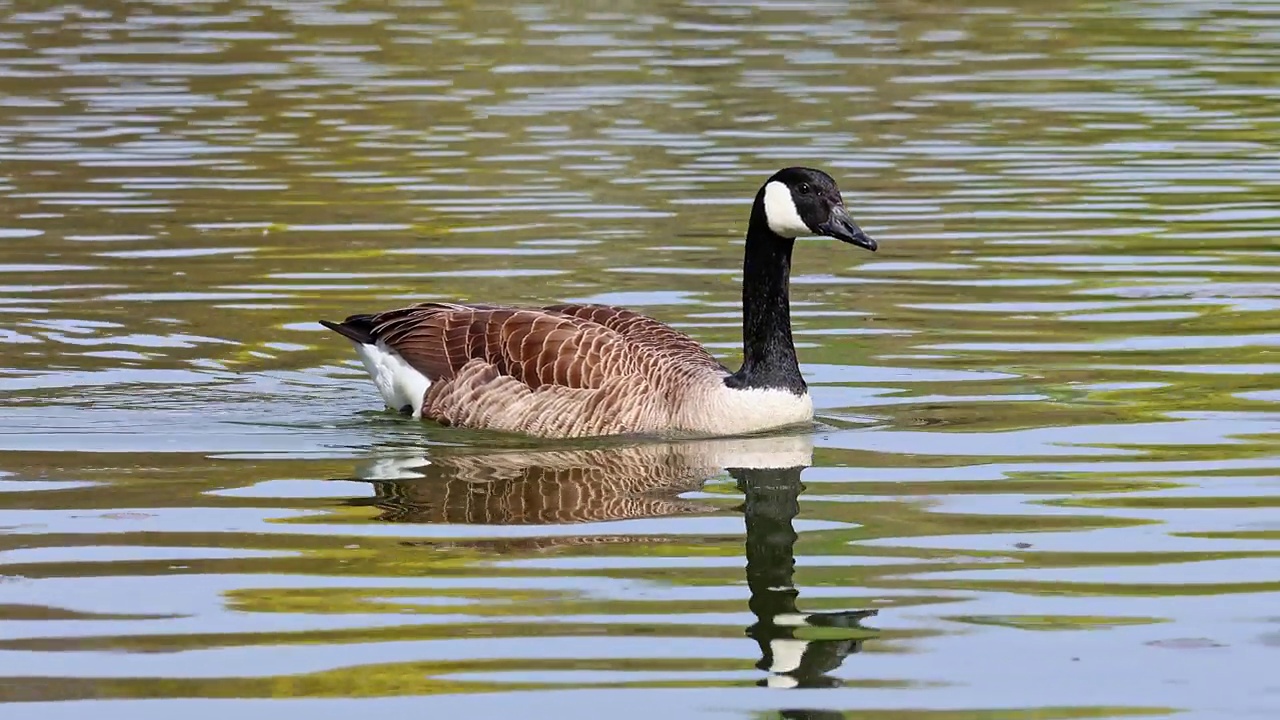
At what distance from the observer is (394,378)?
40.9 ft

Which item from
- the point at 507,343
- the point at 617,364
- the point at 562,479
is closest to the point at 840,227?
the point at 617,364

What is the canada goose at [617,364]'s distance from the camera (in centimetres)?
1177

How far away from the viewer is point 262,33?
32562mm

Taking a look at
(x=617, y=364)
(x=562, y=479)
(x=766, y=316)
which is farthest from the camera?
(x=766, y=316)

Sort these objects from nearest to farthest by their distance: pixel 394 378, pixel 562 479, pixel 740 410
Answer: pixel 562 479 → pixel 740 410 → pixel 394 378

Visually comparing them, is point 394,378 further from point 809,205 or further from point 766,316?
point 809,205

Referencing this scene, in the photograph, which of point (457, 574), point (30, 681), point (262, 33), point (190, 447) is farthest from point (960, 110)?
point (30, 681)

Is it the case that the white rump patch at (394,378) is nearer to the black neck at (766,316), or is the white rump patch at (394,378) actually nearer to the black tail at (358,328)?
the black tail at (358,328)

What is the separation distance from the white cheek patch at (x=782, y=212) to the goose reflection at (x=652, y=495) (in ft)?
3.66

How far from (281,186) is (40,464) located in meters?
9.50

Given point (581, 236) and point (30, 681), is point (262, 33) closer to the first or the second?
point (581, 236)

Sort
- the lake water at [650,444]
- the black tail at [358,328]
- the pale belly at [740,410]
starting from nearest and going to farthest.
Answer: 1. the lake water at [650,444]
2. the pale belly at [740,410]
3. the black tail at [358,328]

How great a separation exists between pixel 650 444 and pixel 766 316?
39.0 inches

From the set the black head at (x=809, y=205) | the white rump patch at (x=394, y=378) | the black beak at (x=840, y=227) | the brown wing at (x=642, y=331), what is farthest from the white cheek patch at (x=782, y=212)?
the white rump patch at (x=394, y=378)
